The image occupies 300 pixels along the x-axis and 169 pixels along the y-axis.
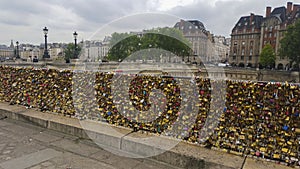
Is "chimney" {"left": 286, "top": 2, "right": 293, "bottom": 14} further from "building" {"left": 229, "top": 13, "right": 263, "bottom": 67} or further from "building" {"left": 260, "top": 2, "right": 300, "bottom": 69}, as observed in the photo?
"building" {"left": 229, "top": 13, "right": 263, "bottom": 67}

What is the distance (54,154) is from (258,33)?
84746 mm

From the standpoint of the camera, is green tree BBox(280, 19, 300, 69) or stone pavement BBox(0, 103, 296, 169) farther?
green tree BBox(280, 19, 300, 69)

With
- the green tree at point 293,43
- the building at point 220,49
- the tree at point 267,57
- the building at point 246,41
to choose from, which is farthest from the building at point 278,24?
the building at point 220,49

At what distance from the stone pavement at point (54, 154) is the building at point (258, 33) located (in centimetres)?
6952

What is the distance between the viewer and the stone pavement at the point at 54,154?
349cm

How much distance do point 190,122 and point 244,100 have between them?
0.94m

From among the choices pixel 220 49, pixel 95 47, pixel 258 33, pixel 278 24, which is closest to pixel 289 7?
pixel 278 24

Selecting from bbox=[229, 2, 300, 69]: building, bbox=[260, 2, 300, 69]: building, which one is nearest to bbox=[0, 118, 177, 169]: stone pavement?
bbox=[229, 2, 300, 69]: building

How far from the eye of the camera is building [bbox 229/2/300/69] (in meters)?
66.2

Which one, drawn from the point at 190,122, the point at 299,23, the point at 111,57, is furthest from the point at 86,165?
the point at 111,57

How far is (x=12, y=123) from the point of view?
18.3 feet

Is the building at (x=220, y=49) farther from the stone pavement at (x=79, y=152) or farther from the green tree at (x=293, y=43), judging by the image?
the stone pavement at (x=79, y=152)

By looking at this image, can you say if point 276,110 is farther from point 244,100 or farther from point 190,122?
point 190,122

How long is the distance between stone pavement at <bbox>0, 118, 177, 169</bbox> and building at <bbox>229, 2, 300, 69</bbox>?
69.5 m
